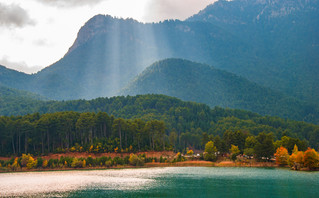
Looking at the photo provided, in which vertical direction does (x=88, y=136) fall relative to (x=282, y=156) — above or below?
above

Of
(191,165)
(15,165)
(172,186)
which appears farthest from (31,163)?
(172,186)

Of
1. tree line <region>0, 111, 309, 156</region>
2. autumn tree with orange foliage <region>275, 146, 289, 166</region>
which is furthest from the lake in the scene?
tree line <region>0, 111, 309, 156</region>

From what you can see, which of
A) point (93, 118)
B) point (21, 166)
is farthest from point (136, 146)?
point (21, 166)

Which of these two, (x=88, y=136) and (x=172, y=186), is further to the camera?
(x=88, y=136)

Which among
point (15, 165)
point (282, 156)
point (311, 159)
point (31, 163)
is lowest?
point (311, 159)

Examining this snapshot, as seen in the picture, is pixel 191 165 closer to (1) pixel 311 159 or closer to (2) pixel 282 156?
(2) pixel 282 156

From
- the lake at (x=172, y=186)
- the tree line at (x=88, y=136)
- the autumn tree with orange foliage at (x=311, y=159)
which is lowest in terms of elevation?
the lake at (x=172, y=186)

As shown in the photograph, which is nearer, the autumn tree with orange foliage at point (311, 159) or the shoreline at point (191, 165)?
the autumn tree with orange foliage at point (311, 159)

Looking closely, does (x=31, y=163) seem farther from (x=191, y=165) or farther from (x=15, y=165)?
(x=191, y=165)

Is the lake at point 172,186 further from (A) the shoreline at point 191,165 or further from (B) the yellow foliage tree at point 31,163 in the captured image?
(B) the yellow foliage tree at point 31,163

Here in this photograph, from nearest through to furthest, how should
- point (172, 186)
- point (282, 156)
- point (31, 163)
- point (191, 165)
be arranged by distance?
point (172, 186)
point (282, 156)
point (31, 163)
point (191, 165)

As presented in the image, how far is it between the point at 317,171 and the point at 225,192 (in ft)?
174

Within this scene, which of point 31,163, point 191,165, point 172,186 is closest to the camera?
point 172,186

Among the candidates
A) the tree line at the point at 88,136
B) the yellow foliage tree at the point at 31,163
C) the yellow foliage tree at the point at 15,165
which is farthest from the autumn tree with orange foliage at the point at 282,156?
the yellow foliage tree at the point at 15,165
